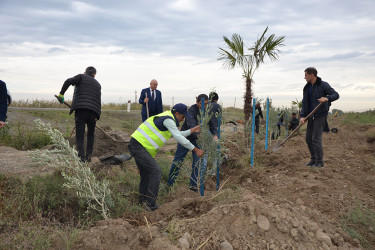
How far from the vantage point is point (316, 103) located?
6172 mm

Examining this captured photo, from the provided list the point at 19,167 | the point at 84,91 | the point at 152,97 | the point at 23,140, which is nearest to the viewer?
the point at 19,167

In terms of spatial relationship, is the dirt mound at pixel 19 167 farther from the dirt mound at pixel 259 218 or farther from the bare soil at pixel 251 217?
the dirt mound at pixel 259 218

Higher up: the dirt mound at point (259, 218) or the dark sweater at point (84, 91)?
the dark sweater at point (84, 91)

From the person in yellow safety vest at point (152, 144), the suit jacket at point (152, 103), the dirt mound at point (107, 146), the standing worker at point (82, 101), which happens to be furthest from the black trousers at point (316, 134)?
the dirt mound at point (107, 146)

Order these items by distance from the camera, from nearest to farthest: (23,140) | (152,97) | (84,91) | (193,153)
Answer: (193,153)
(84,91)
(152,97)
(23,140)

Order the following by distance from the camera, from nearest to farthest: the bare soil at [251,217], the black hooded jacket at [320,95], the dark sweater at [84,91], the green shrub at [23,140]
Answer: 1. the bare soil at [251,217]
2. the black hooded jacket at [320,95]
3. the dark sweater at [84,91]
4. the green shrub at [23,140]

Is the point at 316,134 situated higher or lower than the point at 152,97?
lower

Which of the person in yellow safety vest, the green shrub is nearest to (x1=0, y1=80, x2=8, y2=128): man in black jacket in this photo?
the person in yellow safety vest

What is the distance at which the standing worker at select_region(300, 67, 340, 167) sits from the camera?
6.03 metres

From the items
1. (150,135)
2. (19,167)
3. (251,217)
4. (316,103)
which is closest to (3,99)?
(19,167)

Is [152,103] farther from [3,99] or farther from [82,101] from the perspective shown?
[3,99]

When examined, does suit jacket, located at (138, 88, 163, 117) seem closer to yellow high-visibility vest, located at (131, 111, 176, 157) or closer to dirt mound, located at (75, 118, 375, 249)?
dirt mound, located at (75, 118, 375, 249)

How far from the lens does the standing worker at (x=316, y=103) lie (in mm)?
6027

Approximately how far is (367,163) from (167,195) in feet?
17.1
